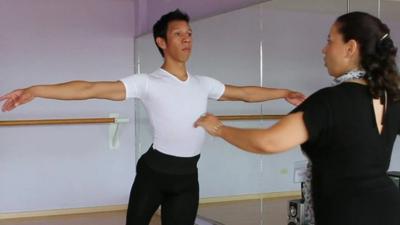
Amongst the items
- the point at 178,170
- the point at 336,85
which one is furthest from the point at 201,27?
the point at 336,85

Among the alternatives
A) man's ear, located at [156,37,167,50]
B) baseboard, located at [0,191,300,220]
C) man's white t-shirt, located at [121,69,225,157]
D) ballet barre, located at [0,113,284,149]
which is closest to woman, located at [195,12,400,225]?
man's white t-shirt, located at [121,69,225,157]

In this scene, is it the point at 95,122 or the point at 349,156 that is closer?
the point at 349,156

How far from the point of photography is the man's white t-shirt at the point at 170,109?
7.67 ft

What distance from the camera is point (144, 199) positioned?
92.7 inches

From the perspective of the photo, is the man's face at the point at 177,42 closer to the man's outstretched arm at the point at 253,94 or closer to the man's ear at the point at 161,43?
the man's ear at the point at 161,43

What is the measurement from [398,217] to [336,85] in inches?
16.1

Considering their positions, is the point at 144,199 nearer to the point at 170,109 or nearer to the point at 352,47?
the point at 170,109

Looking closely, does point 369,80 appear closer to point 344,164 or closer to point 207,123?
point 344,164

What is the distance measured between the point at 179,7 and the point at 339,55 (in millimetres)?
3233

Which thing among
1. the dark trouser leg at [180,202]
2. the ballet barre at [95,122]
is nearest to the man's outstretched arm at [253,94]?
the dark trouser leg at [180,202]

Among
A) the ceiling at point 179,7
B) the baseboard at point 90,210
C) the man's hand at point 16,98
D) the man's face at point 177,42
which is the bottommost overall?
the baseboard at point 90,210

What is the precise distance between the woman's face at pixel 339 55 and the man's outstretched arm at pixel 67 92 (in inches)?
40.8

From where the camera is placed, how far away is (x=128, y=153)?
5492 mm

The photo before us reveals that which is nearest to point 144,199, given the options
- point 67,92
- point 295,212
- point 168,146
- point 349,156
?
point 168,146
